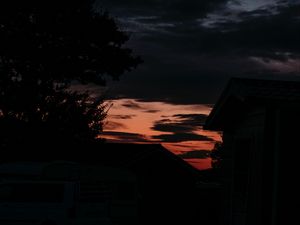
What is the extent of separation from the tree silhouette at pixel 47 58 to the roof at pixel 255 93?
17184 mm

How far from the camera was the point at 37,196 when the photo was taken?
14664 mm

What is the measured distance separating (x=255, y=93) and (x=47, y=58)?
20.3 metres

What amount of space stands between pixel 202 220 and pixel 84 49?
35.7 ft

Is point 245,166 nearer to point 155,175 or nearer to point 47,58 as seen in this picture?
point 47,58

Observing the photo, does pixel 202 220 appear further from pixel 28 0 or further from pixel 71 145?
pixel 28 0

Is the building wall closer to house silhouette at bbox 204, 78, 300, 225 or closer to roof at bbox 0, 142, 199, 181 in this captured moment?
house silhouette at bbox 204, 78, 300, 225

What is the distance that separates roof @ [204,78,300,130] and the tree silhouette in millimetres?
17184

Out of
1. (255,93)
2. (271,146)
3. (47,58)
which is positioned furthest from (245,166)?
(47,58)

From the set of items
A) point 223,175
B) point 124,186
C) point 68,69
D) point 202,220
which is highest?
point 68,69

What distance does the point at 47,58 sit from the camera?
28594 millimetres

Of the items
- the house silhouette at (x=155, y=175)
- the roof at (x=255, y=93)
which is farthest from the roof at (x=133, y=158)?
the roof at (x=255, y=93)

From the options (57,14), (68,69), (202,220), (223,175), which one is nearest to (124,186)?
(202,220)

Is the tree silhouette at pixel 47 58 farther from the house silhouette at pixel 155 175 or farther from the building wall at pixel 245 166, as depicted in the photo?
the building wall at pixel 245 166

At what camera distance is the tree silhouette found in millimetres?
28078
